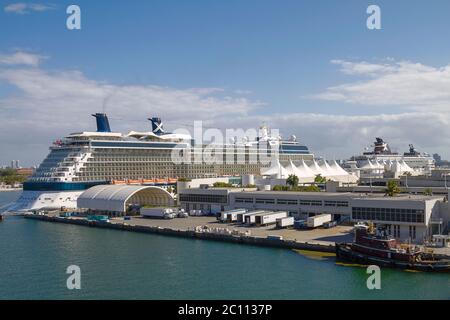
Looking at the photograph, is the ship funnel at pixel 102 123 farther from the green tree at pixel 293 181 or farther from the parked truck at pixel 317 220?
the parked truck at pixel 317 220

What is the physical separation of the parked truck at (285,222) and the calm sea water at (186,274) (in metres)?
4.23

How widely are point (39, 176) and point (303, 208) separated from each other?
22765mm

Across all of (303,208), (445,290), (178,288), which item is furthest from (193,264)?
(303,208)

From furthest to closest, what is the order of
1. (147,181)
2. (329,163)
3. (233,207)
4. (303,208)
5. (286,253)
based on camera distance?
(329,163) → (147,181) → (233,207) → (303,208) → (286,253)

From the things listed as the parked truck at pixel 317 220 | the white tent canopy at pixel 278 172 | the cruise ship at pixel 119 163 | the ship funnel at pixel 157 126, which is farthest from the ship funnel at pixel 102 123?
the parked truck at pixel 317 220

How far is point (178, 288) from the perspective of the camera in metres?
16.9

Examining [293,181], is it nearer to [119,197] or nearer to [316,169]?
[316,169]

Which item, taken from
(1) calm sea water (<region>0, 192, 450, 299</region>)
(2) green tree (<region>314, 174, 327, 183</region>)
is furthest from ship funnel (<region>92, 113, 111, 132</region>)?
(1) calm sea water (<region>0, 192, 450, 299</region>)

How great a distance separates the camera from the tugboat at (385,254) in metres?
18.8

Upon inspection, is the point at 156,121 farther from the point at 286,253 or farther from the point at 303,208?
the point at 286,253

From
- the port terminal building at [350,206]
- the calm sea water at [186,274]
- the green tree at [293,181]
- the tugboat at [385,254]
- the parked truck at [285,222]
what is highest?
the green tree at [293,181]

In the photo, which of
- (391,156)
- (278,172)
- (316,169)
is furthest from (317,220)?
(391,156)

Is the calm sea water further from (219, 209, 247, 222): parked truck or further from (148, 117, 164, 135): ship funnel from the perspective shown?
(148, 117, 164, 135): ship funnel

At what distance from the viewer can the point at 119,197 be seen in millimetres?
36094
